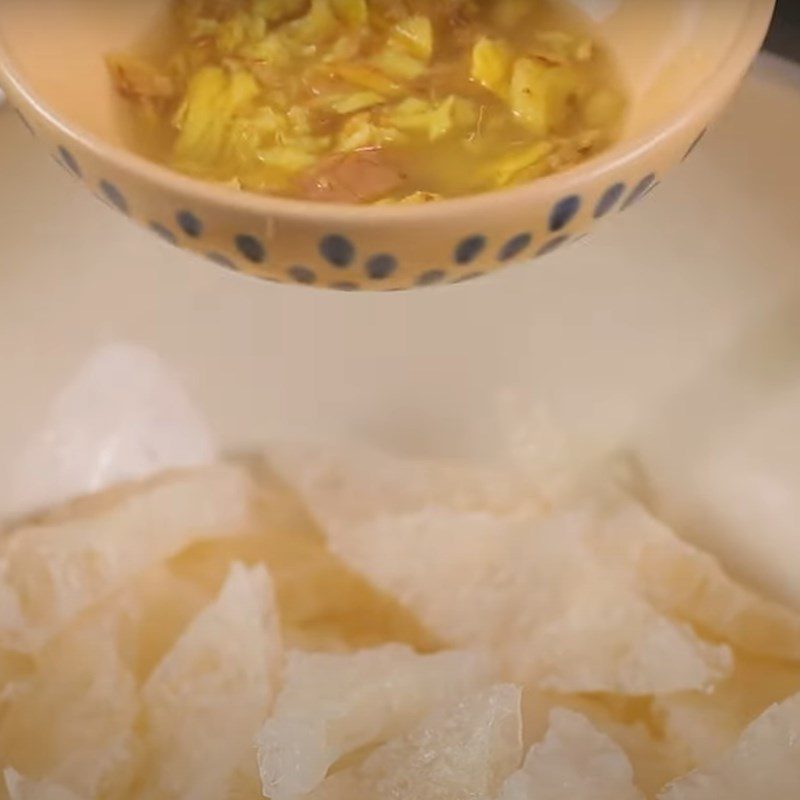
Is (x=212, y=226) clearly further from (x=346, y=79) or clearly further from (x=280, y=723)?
(x=280, y=723)

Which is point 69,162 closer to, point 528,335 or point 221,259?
point 221,259

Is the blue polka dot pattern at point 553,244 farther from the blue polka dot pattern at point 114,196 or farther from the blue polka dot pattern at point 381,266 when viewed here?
the blue polka dot pattern at point 114,196

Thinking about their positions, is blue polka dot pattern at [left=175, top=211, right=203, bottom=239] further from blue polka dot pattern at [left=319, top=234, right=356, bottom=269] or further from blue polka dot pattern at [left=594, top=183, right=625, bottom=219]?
blue polka dot pattern at [left=594, top=183, right=625, bottom=219]

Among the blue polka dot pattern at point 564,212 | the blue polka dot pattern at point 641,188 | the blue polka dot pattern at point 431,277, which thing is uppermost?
the blue polka dot pattern at point 641,188

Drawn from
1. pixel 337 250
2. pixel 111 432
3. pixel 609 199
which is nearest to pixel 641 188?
pixel 609 199

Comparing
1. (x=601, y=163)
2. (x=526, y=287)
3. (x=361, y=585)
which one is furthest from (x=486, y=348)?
(x=601, y=163)

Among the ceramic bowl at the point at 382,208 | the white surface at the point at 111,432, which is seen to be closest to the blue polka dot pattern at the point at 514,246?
the ceramic bowl at the point at 382,208

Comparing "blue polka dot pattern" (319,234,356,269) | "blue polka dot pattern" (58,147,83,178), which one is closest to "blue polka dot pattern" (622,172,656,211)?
"blue polka dot pattern" (319,234,356,269)
